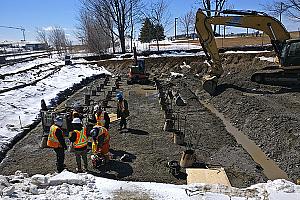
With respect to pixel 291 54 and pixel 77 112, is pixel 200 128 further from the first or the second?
pixel 291 54

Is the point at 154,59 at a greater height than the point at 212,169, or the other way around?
the point at 154,59

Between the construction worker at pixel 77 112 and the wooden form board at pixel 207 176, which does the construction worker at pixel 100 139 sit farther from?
the wooden form board at pixel 207 176

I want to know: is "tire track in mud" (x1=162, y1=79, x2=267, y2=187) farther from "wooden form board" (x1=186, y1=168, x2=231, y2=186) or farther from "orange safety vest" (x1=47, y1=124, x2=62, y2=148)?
"orange safety vest" (x1=47, y1=124, x2=62, y2=148)

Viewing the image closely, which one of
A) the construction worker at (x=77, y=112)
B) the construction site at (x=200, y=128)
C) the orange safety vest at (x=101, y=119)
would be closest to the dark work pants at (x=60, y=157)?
the construction site at (x=200, y=128)

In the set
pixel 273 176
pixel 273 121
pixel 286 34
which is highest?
pixel 286 34

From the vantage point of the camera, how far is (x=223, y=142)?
38.3 feet

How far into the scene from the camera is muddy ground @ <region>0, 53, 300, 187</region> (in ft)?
30.3

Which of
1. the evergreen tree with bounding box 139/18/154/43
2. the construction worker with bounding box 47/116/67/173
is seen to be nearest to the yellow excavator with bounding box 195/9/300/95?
the construction worker with bounding box 47/116/67/173

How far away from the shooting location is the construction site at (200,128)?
362 inches

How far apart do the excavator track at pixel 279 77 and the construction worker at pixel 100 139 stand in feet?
38.4

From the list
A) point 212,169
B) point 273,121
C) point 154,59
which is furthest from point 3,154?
point 154,59

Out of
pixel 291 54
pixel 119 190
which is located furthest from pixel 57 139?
pixel 291 54

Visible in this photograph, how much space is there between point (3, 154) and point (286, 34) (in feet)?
46.8

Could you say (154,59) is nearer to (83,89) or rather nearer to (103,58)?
(103,58)
